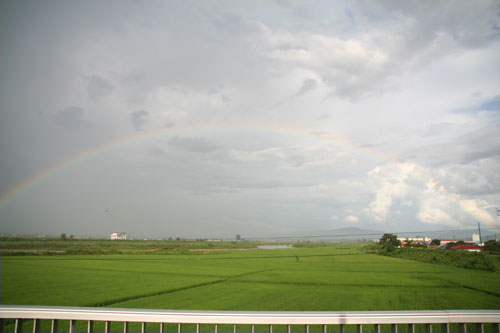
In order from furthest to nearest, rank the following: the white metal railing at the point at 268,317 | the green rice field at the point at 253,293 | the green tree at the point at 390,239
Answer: the green tree at the point at 390,239 → the green rice field at the point at 253,293 → the white metal railing at the point at 268,317

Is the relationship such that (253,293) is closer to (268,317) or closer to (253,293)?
(253,293)

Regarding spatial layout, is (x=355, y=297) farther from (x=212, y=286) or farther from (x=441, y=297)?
(x=212, y=286)

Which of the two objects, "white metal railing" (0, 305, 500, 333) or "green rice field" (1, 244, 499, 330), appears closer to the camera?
"white metal railing" (0, 305, 500, 333)

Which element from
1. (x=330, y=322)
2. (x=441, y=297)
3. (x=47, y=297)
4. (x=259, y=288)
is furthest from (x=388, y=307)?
(x=47, y=297)

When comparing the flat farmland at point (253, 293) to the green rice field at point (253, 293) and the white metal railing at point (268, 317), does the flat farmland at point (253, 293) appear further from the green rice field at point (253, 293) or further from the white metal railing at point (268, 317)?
the white metal railing at point (268, 317)

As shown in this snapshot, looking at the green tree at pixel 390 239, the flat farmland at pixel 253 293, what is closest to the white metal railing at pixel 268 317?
the flat farmland at pixel 253 293

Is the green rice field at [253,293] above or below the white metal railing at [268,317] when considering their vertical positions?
below

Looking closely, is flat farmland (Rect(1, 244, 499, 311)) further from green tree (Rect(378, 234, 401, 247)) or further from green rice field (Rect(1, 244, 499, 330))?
green tree (Rect(378, 234, 401, 247))

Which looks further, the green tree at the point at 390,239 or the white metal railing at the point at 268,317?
the green tree at the point at 390,239

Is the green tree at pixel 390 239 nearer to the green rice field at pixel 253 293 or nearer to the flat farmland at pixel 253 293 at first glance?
the flat farmland at pixel 253 293

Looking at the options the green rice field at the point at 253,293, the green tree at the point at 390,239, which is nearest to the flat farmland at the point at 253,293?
the green rice field at the point at 253,293

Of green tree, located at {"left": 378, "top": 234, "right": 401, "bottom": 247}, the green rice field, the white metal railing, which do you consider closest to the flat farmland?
the green rice field

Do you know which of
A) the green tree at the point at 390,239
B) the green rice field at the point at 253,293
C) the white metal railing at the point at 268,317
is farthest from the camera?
the green tree at the point at 390,239

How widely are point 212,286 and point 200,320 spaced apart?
812 inches
